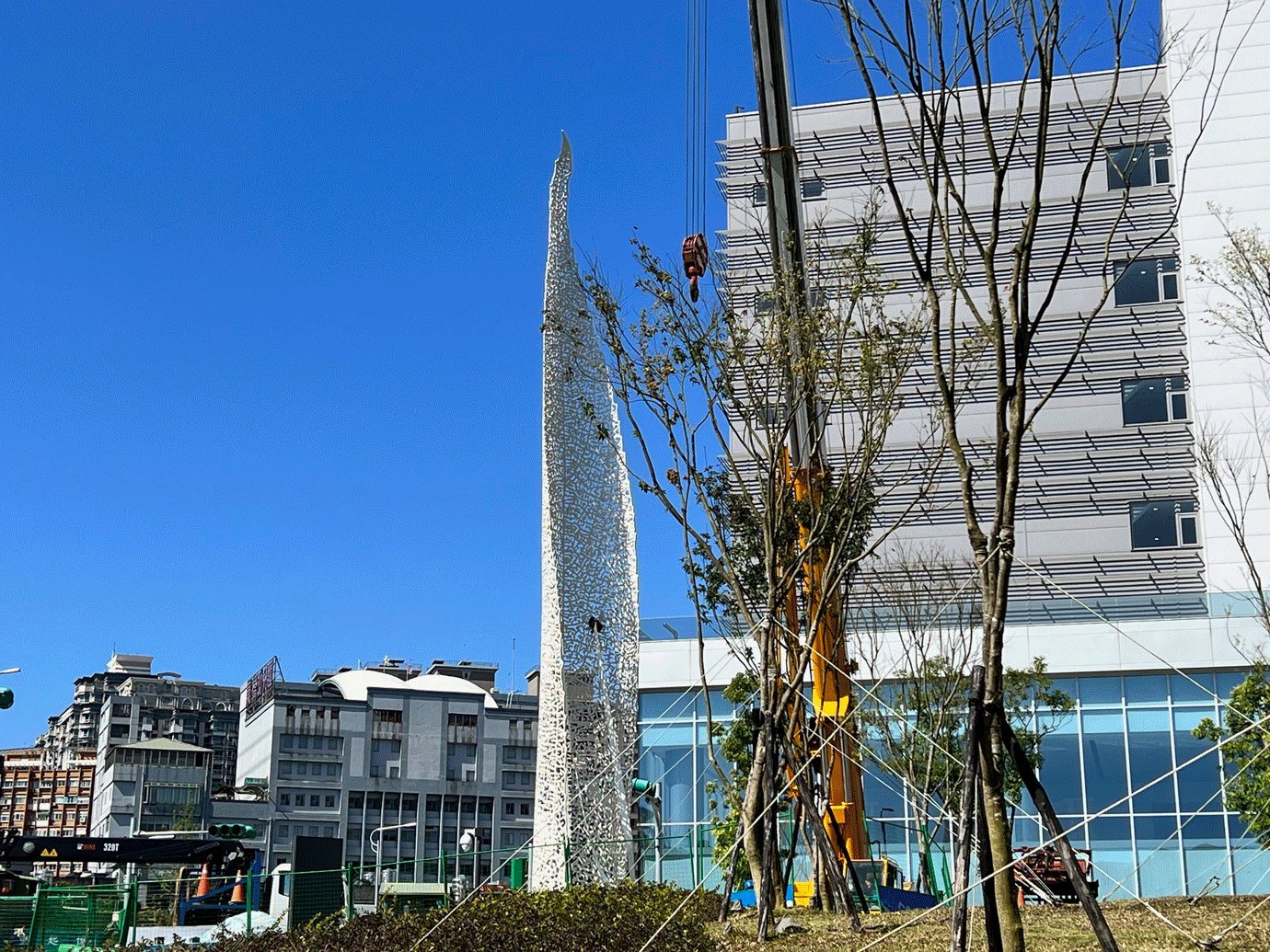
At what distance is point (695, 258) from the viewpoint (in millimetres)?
15727

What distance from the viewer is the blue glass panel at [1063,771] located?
3006cm

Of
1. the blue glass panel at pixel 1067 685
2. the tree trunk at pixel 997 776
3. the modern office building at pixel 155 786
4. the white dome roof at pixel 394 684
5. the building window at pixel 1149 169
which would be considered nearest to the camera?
the tree trunk at pixel 997 776

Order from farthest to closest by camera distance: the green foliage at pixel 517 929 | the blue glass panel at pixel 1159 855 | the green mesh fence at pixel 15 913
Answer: the blue glass panel at pixel 1159 855 < the green mesh fence at pixel 15 913 < the green foliage at pixel 517 929

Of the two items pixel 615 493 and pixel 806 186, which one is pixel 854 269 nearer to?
pixel 615 493

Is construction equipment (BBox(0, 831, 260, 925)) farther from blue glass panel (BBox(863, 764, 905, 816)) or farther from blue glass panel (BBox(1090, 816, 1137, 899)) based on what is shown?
blue glass panel (BBox(1090, 816, 1137, 899))

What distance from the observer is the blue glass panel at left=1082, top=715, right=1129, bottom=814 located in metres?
29.9

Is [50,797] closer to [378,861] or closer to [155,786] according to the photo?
[155,786]

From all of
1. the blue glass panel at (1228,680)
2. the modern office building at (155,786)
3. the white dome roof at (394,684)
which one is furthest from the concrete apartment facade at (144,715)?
the blue glass panel at (1228,680)

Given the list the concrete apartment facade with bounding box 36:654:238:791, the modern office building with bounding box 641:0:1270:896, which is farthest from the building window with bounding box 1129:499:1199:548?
the concrete apartment facade with bounding box 36:654:238:791

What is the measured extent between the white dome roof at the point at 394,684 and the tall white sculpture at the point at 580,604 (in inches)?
2450

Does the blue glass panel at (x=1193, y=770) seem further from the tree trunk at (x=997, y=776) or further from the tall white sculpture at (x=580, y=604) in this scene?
the tree trunk at (x=997, y=776)

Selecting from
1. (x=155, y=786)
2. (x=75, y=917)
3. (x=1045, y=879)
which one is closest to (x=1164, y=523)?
(x=1045, y=879)

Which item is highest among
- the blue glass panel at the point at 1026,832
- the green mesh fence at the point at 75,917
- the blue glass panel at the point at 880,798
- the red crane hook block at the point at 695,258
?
the red crane hook block at the point at 695,258

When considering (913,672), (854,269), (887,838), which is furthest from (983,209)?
(854,269)
